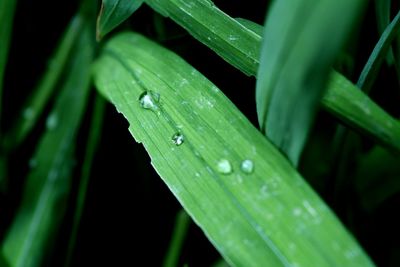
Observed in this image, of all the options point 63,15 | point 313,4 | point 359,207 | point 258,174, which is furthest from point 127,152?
point 313,4

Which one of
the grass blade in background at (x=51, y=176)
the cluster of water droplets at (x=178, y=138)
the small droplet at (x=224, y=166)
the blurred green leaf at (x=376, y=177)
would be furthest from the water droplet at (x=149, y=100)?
the blurred green leaf at (x=376, y=177)

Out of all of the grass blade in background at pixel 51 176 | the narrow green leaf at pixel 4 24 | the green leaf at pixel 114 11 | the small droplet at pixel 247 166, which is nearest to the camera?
the small droplet at pixel 247 166

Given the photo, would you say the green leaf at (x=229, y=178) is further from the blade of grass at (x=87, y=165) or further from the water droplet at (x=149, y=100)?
the blade of grass at (x=87, y=165)

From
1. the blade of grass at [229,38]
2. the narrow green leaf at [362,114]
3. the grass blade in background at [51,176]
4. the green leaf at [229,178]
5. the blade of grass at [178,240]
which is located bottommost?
the blade of grass at [178,240]

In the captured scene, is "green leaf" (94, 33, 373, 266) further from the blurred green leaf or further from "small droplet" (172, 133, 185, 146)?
the blurred green leaf

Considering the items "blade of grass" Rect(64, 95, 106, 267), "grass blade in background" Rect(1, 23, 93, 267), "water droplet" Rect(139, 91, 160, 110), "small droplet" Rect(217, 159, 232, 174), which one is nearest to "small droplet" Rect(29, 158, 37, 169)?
"grass blade in background" Rect(1, 23, 93, 267)

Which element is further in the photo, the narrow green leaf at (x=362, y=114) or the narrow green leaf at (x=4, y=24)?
the narrow green leaf at (x=4, y=24)

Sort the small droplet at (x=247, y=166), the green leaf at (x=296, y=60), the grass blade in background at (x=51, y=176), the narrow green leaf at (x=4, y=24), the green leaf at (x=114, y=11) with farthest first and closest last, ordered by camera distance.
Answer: the grass blade in background at (x=51, y=176) < the narrow green leaf at (x=4, y=24) < the green leaf at (x=114, y=11) < the small droplet at (x=247, y=166) < the green leaf at (x=296, y=60)
